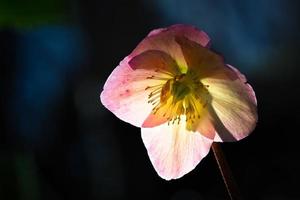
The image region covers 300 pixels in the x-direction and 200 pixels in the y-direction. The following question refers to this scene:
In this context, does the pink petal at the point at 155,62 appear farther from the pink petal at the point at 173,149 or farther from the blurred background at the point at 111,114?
the blurred background at the point at 111,114

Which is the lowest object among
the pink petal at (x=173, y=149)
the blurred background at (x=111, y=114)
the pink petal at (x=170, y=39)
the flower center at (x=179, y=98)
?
the blurred background at (x=111, y=114)

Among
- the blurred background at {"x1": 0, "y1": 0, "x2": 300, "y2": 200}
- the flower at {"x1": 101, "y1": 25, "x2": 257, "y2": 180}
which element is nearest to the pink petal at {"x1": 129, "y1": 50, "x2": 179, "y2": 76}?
the flower at {"x1": 101, "y1": 25, "x2": 257, "y2": 180}

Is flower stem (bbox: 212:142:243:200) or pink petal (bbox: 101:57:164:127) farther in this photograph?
pink petal (bbox: 101:57:164:127)

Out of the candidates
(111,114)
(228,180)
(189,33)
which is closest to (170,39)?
(189,33)

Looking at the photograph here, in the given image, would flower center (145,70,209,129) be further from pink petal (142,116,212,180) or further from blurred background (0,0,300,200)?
blurred background (0,0,300,200)

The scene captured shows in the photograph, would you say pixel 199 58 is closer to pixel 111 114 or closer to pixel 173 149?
pixel 173 149

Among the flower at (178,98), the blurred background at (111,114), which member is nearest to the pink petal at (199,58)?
the flower at (178,98)

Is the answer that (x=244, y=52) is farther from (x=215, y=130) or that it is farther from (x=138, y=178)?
(x=215, y=130)
